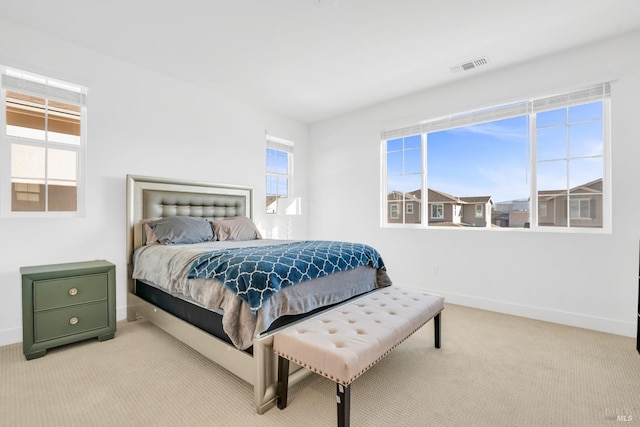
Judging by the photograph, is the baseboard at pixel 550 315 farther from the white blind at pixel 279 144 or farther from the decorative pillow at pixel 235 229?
the white blind at pixel 279 144

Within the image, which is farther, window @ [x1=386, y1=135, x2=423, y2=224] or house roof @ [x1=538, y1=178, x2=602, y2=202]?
window @ [x1=386, y1=135, x2=423, y2=224]

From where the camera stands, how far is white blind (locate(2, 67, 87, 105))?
100 inches

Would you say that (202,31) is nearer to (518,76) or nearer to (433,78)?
(433,78)

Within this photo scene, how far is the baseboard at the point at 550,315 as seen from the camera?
106 inches

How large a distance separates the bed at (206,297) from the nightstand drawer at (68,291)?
1.22ft

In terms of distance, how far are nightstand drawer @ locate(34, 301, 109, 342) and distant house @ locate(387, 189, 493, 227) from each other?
3.59 metres

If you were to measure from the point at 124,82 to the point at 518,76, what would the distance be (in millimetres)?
4324

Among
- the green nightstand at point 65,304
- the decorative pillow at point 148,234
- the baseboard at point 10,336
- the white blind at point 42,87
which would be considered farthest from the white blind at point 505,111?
the baseboard at point 10,336

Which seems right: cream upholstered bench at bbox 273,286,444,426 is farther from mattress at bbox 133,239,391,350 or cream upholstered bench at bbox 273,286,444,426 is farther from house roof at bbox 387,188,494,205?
house roof at bbox 387,188,494,205

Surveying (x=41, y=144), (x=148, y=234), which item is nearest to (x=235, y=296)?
(x=148, y=234)

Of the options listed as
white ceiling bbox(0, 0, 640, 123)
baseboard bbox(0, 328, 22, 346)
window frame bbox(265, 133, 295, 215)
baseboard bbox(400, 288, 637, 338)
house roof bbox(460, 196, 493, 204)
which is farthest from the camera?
window frame bbox(265, 133, 295, 215)

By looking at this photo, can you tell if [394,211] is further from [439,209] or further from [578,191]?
[578,191]

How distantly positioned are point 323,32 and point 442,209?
8.58ft

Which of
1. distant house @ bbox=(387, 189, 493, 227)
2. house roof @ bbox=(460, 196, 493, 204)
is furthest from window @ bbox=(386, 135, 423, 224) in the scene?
house roof @ bbox=(460, 196, 493, 204)
